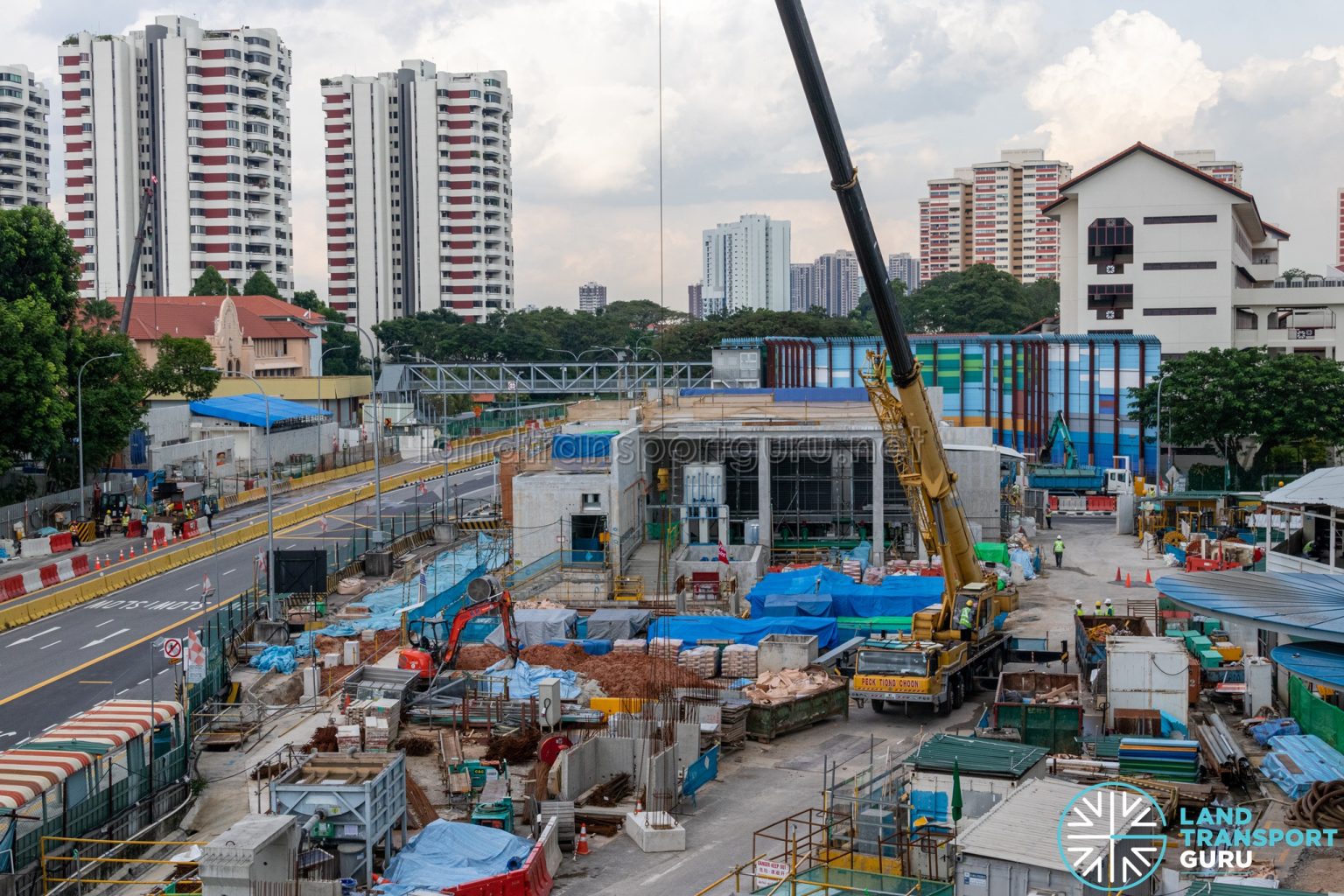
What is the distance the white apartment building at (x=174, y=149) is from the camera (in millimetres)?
149000

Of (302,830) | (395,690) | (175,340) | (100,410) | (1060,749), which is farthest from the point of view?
(175,340)

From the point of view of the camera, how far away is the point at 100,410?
6525 cm

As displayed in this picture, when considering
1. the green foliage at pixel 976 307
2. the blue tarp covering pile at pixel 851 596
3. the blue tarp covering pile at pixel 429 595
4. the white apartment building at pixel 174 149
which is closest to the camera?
the blue tarp covering pile at pixel 851 596

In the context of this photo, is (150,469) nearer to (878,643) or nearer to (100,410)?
(100,410)

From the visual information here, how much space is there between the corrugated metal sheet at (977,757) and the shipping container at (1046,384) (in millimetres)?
64424

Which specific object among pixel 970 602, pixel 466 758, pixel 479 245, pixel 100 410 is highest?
pixel 479 245

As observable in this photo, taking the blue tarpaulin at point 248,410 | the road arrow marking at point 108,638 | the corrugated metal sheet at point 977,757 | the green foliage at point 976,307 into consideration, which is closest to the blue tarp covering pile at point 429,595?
the road arrow marking at point 108,638

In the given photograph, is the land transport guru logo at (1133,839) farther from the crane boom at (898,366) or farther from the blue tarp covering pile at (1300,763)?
the crane boom at (898,366)

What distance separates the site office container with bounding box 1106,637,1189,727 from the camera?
30.9m

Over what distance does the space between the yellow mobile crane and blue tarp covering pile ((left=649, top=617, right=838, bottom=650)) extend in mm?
3455

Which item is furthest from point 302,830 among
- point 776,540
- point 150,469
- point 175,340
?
point 175,340

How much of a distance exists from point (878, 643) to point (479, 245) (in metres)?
144

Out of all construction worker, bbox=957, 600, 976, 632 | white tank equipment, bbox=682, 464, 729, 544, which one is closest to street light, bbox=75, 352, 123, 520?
white tank equipment, bbox=682, 464, 729, 544

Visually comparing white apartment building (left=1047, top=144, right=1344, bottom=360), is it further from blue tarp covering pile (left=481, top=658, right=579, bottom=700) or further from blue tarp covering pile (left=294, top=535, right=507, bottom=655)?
blue tarp covering pile (left=481, top=658, right=579, bottom=700)
